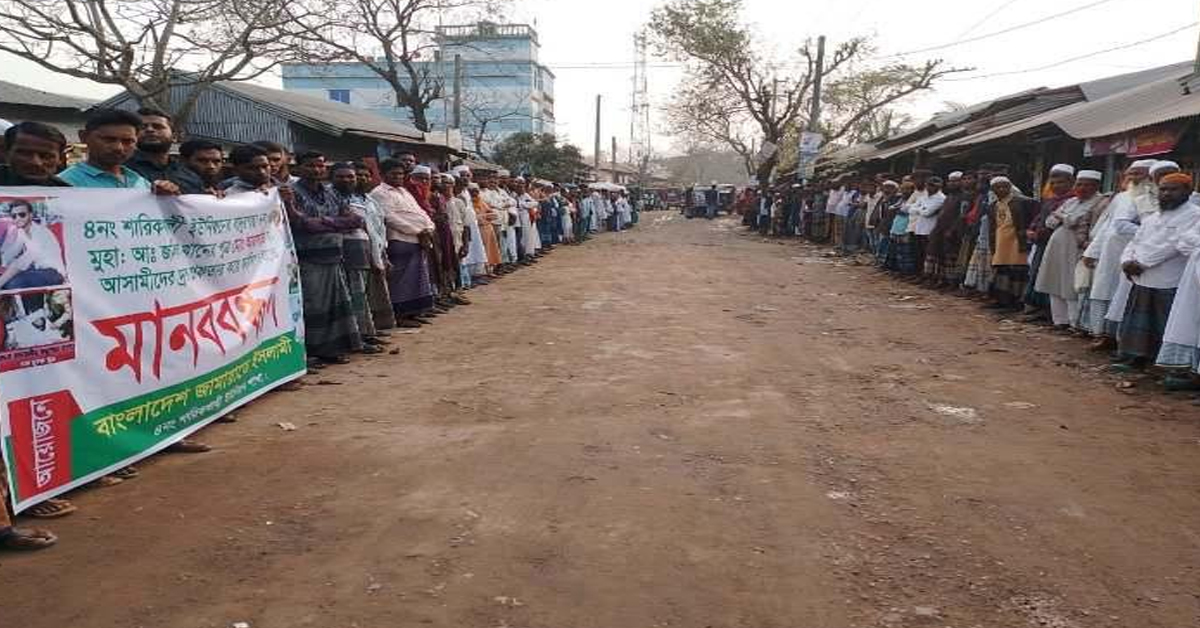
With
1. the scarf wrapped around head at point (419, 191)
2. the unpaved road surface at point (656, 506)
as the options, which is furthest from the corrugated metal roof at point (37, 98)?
the unpaved road surface at point (656, 506)

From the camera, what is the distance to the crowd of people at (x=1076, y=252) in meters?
5.79

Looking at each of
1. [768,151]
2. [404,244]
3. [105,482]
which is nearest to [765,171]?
[768,151]

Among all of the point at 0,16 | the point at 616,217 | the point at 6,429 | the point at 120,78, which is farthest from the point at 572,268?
the point at 616,217

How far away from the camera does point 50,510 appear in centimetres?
326

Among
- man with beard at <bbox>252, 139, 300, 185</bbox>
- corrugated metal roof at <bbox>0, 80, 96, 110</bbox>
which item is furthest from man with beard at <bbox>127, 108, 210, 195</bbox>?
corrugated metal roof at <bbox>0, 80, 96, 110</bbox>

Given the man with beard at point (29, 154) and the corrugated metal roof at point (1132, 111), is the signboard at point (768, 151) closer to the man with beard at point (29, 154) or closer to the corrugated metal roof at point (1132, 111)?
the corrugated metal roof at point (1132, 111)

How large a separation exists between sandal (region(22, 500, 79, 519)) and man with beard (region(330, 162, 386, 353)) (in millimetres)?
3300

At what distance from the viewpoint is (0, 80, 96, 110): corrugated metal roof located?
17.6m

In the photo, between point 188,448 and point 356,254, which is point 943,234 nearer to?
point 356,254

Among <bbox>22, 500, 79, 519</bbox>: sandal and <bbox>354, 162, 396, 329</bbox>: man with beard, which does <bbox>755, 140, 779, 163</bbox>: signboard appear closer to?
<bbox>354, 162, 396, 329</bbox>: man with beard

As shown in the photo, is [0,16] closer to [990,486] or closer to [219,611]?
[219,611]

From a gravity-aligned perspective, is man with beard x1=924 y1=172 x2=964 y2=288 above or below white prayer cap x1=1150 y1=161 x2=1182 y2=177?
below

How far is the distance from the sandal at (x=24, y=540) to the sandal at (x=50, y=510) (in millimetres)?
235

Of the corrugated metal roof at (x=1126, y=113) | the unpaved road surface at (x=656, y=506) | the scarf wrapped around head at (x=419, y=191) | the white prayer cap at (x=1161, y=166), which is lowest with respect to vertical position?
the unpaved road surface at (x=656, y=506)
